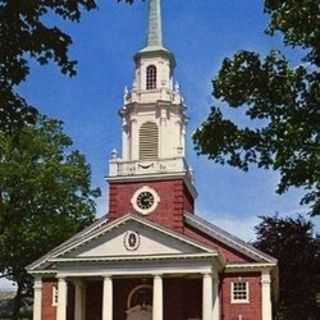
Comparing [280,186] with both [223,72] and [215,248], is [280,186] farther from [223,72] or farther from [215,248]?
[215,248]

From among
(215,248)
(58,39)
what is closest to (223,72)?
(58,39)

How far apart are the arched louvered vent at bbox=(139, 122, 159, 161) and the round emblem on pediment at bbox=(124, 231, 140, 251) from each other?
16.0 ft

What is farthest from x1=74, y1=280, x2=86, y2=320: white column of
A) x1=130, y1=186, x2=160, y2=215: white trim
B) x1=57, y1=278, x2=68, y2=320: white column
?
x1=130, y1=186, x2=160, y2=215: white trim

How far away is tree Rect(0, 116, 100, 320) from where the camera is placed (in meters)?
48.9

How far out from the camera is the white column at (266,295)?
39.5 m

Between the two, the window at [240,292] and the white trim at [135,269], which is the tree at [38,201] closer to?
the white trim at [135,269]

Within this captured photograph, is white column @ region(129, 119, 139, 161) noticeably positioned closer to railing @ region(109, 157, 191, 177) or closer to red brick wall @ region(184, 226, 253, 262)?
railing @ region(109, 157, 191, 177)

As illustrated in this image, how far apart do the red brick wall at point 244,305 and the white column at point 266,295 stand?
10.5 inches

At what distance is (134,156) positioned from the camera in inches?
1703

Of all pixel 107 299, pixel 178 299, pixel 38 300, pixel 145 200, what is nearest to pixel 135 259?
pixel 107 299

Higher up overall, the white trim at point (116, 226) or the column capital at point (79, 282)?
the white trim at point (116, 226)

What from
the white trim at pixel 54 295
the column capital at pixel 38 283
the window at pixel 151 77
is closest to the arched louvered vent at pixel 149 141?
the window at pixel 151 77

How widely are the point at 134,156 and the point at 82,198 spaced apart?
9879 millimetres

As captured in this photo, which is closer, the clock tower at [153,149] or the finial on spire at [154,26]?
the clock tower at [153,149]
